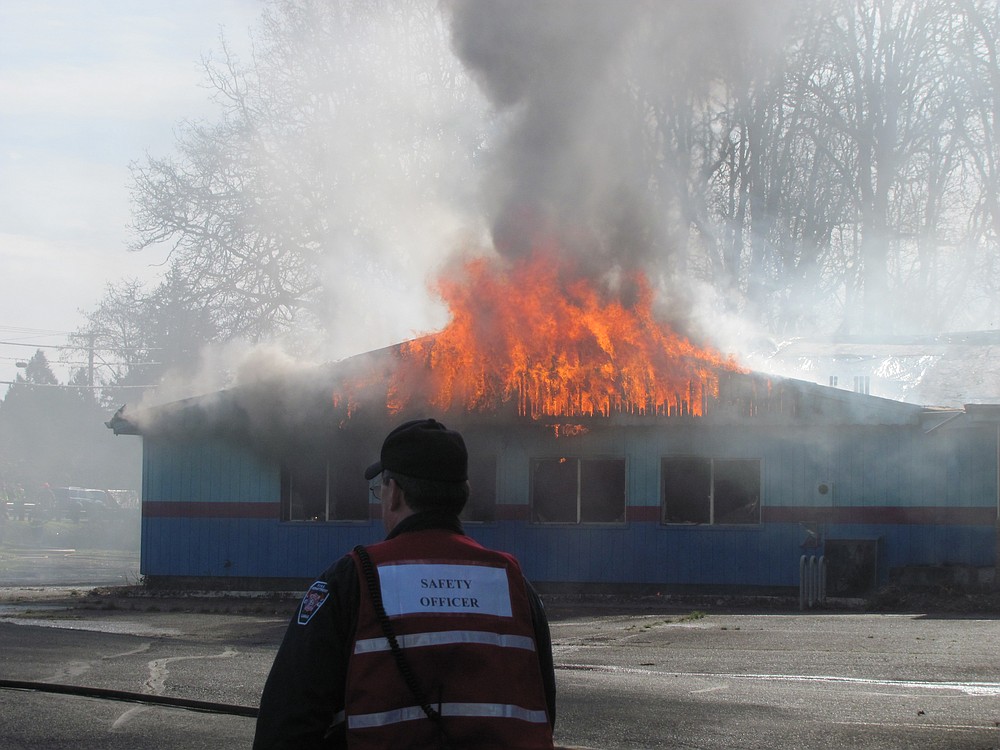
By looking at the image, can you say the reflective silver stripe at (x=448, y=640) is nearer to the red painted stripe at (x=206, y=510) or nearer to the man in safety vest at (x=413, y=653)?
the man in safety vest at (x=413, y=653)

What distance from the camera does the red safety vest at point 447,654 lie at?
7.95 ft

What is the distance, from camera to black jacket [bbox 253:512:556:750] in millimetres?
2436

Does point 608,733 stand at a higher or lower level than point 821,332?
lower

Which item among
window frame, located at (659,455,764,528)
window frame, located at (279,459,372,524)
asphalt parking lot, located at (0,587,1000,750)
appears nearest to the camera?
asphalt parking lot, located at (0,587,1000,750)

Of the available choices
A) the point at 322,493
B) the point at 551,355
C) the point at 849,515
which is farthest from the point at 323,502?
the point at 849,515

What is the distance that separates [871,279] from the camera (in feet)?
108

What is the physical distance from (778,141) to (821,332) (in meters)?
5.99

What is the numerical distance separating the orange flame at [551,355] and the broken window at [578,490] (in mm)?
1023

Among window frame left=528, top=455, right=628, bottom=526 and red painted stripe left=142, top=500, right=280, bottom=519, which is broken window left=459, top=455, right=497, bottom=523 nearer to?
window frame left=528, top=455, right=628, bottom=526

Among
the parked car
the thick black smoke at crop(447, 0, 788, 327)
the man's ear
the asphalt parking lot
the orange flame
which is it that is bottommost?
the parked car

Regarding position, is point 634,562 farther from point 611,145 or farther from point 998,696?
point 998,696

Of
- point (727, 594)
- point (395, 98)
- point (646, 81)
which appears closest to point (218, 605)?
point (727, 594)

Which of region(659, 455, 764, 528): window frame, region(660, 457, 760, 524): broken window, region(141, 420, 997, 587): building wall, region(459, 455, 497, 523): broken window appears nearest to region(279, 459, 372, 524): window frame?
region(141, 420, 997, 587): building wall

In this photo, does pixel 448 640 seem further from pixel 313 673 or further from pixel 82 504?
pixel 82 504
